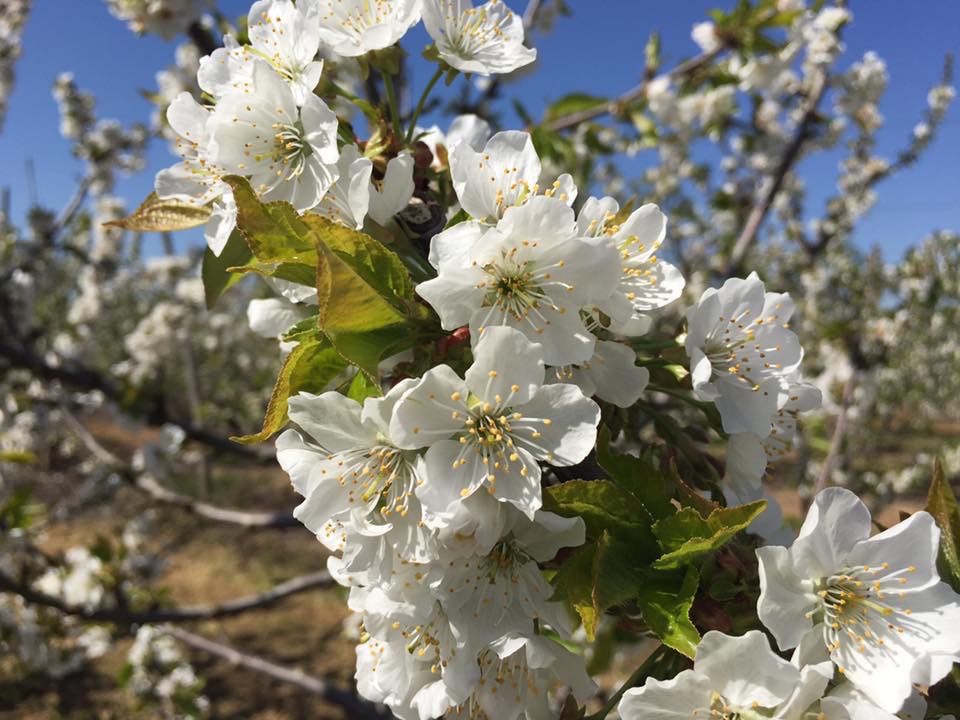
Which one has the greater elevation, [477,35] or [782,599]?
[477,35]

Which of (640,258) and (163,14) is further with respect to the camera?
(163,14)

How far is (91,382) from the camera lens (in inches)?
113

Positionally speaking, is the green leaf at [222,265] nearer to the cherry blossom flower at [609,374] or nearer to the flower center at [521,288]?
the flower center at [521,288]

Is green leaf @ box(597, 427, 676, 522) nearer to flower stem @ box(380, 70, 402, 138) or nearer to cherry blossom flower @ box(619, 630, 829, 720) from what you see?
cherry blossom flower @ box(619, 630, 829, 720)

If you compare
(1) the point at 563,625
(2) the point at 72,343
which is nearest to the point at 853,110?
(1) the point at 563,625

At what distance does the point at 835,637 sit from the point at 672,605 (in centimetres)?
24

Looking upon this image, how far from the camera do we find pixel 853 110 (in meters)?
4.96

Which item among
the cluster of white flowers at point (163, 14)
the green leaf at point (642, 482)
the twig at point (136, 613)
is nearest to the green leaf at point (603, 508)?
the green leaf at point (642, 482)

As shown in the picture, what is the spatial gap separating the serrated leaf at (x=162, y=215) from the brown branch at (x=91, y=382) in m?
2.02

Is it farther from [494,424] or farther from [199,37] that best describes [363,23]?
[199,37]

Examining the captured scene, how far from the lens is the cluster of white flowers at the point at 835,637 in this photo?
2.61ft

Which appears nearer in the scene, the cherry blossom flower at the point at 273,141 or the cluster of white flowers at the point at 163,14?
the cherry blossom flower at the point at 273,141

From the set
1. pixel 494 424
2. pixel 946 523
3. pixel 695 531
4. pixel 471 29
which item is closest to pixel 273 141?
pixel 471 29

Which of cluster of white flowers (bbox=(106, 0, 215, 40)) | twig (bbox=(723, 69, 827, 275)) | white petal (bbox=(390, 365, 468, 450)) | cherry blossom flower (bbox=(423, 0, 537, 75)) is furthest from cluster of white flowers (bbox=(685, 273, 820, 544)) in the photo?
cluster of white flowers (bbox=(106, 0, 215, 40))
